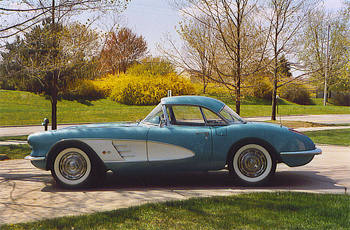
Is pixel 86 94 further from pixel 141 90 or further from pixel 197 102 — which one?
pixel 197 102

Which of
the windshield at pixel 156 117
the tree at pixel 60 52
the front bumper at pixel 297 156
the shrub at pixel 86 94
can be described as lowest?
the front bumper at pixel 297 156

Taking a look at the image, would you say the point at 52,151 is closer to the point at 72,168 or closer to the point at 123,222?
the point at 72,168

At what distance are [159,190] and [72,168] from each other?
4.88 feet

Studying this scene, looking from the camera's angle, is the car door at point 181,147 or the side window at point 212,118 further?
the side window at point 212,118

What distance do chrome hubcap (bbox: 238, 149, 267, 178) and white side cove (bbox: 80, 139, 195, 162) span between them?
82cm

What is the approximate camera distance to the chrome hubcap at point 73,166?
5.38 metres

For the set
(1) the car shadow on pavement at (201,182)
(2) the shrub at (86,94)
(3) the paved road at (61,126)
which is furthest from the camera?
(2) the shrub at (86,94)

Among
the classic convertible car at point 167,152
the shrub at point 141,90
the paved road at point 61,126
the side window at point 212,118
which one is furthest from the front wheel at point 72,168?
the shrub at point 141,90

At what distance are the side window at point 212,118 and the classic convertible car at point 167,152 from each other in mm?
205

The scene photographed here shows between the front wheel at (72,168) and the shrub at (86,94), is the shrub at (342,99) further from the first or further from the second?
the front wheel at (72,168)

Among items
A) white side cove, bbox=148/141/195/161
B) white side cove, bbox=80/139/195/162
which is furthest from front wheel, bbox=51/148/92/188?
white side cove, bbox=148/141/195/161

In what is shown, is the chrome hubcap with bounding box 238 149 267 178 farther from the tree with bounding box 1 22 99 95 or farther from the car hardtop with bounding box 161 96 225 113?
the tree with bounding box 1 22 99 95

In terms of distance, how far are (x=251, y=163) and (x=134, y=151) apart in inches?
75.6

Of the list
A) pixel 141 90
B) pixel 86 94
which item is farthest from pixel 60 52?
pixel 86 94
